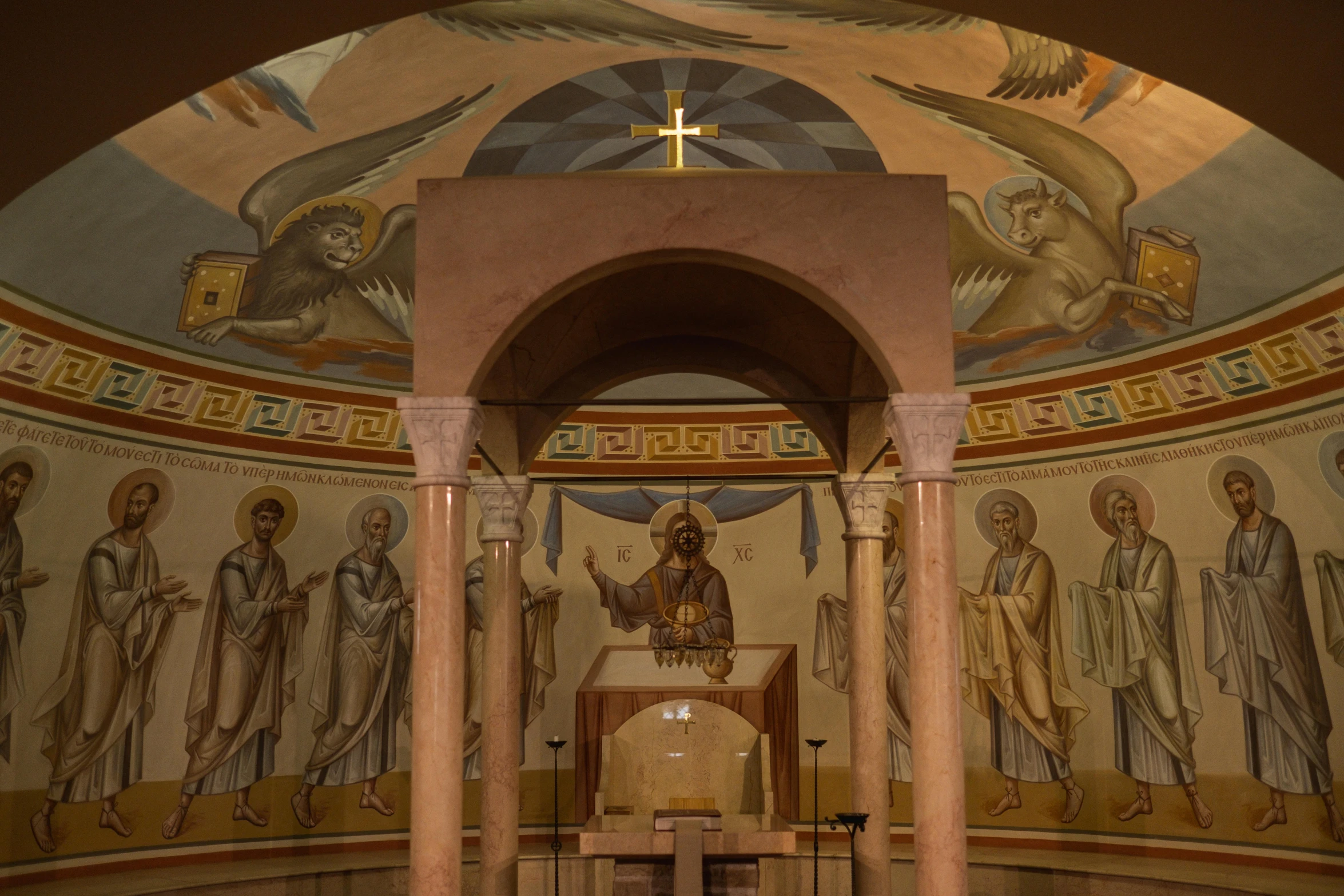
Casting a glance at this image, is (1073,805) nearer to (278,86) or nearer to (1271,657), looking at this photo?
(1271,657)

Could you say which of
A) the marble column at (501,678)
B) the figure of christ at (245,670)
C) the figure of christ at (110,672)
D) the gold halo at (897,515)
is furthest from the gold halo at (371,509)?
the gold halo at (897,515)

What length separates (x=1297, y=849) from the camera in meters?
11.9

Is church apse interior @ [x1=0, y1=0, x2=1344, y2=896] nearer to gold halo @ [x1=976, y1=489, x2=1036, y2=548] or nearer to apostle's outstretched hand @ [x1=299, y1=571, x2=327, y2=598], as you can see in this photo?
gold halo @ [x1=976, y1=489, x2=1036, y2=548]

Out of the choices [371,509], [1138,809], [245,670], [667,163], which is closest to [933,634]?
[667,163]

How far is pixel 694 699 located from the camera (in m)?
14.8

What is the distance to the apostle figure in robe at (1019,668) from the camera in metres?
14.1

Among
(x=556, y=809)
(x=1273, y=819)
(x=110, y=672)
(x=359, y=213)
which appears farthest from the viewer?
(x=556, y=809)

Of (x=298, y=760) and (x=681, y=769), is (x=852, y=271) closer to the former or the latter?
(x=681, y=769)

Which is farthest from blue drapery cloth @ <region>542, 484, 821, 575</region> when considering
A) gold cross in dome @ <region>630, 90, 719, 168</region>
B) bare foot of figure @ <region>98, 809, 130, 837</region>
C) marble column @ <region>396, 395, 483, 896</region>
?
marble column @ <region>396, 395, 483, 896</region>

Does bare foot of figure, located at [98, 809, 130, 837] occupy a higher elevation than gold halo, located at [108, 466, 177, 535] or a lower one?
lower

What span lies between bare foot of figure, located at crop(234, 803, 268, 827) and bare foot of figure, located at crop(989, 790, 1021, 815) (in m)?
8.55

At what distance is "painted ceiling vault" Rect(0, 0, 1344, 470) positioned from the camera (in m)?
10.6

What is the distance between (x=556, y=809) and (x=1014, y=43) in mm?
8966

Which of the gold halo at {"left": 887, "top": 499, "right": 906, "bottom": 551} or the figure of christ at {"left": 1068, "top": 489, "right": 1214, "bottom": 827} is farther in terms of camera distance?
the gold halo at {"left": 887, "top": 499, "right": 906, "bottom": 551}
